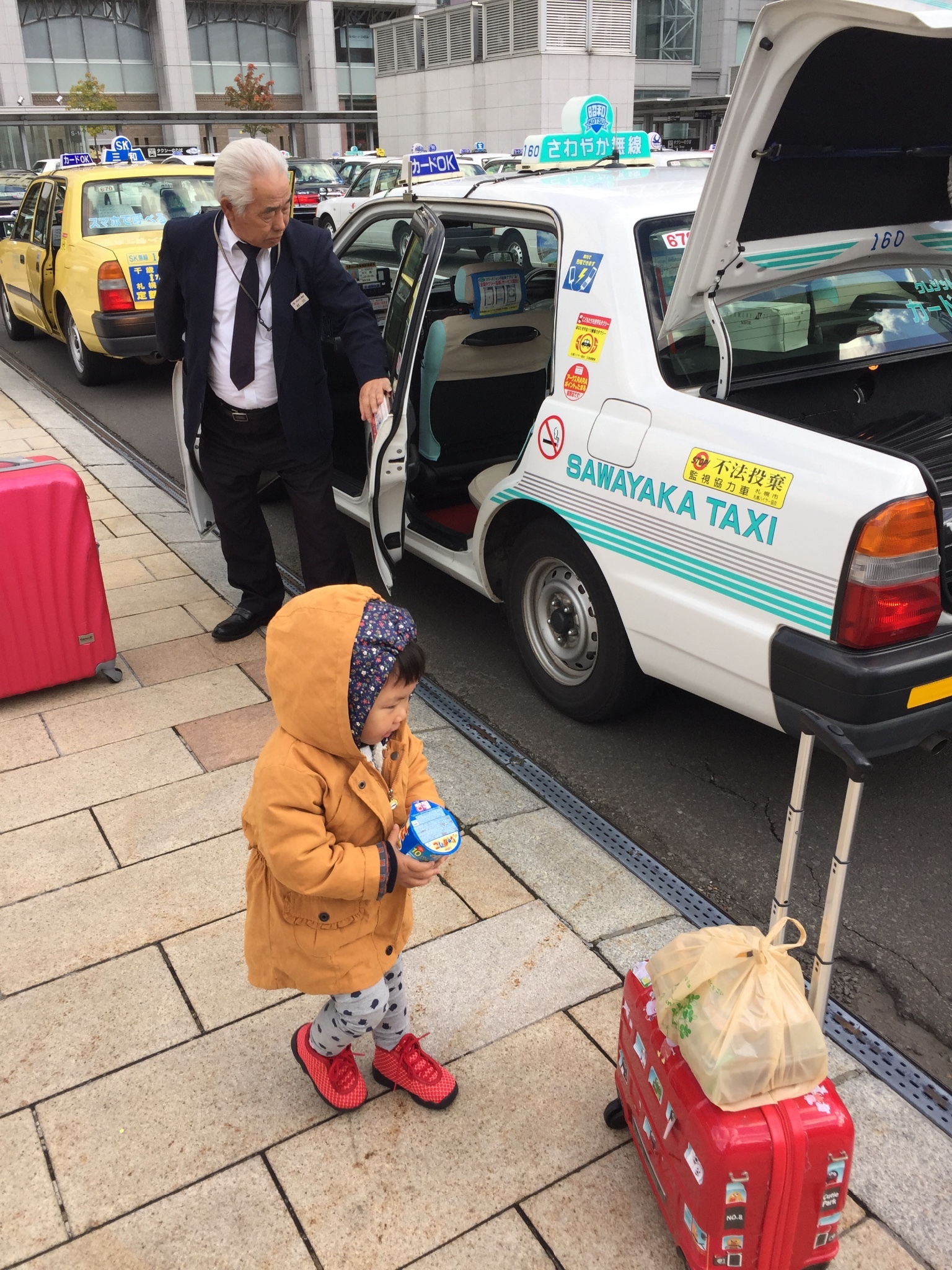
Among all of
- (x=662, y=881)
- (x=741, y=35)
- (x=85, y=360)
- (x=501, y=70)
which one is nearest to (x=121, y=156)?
(x=85, y=360)

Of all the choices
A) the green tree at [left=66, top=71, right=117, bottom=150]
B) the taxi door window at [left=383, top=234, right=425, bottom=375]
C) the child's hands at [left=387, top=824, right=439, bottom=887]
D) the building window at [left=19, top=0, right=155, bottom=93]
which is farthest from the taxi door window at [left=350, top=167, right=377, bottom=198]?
the building window at [left=19, top=0, right=155, bottom=93]

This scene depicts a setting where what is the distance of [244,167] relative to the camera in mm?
3605

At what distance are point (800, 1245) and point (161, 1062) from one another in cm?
145

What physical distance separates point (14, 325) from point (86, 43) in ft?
151

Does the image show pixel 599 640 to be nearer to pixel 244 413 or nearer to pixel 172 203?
pixel 244 413

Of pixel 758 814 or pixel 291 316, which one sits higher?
pixel 291 316

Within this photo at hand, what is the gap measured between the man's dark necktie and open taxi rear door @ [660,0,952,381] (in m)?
1.67

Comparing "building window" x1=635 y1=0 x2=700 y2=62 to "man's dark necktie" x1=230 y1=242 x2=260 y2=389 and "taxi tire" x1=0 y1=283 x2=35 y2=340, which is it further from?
"man's dark necktie" x1=230 y1=242 x2=260 y2=389

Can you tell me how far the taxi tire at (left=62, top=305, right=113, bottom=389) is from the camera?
9406 millimetres

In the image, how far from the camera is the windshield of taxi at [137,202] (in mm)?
8898

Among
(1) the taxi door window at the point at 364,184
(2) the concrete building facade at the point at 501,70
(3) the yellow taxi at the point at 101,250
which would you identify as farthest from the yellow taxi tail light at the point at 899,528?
(2) the concrete building facade at the point at 501,70

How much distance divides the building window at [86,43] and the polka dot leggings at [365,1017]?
185 ft

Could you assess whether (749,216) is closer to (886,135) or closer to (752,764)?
(886,135)

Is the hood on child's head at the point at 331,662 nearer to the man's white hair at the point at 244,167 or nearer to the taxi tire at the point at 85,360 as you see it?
the man's white hair at the point at 244,167
